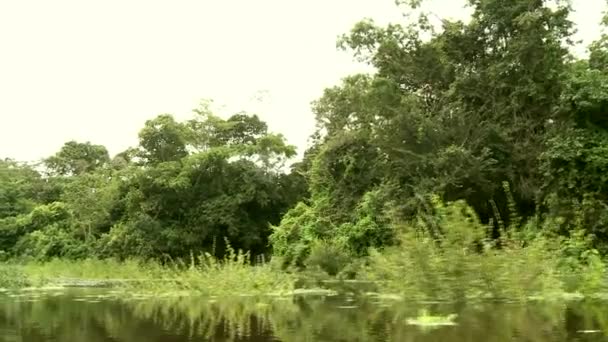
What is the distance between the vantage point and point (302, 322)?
359 inches

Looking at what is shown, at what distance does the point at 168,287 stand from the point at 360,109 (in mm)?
9753

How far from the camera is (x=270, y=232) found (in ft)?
109

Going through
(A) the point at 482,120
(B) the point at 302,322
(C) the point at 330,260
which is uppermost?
(A) the point at 482,120

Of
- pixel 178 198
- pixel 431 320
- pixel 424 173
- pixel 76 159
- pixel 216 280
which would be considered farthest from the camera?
pixel 76 159

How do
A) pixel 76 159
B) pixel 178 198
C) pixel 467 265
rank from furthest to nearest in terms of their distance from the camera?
pixel 76 159, pixel 178 198, pixel 467 265

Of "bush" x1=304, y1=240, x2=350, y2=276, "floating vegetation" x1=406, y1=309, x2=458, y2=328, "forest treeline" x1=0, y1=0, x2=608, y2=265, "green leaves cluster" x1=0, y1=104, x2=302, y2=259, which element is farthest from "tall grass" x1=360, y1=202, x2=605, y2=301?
"green leaves cluster" x1=0, y1=104, x2=302, y2=259

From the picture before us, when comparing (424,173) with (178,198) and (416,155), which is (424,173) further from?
(178,198)

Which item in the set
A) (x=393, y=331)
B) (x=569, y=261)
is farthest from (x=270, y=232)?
(x=393, y=331)

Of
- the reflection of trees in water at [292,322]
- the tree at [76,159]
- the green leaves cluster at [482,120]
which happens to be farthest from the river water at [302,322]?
the tree at [76,159]

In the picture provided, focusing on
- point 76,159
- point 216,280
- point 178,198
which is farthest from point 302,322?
point 76,159

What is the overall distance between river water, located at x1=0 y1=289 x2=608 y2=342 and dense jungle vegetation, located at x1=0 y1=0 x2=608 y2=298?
95 centimetres

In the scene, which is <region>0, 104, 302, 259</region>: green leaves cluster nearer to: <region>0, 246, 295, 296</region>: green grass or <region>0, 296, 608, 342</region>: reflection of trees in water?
<region>0, 246, 295, 296</region>: green grass

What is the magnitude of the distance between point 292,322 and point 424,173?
12.9 meters

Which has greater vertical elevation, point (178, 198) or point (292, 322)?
point (178, 198)
